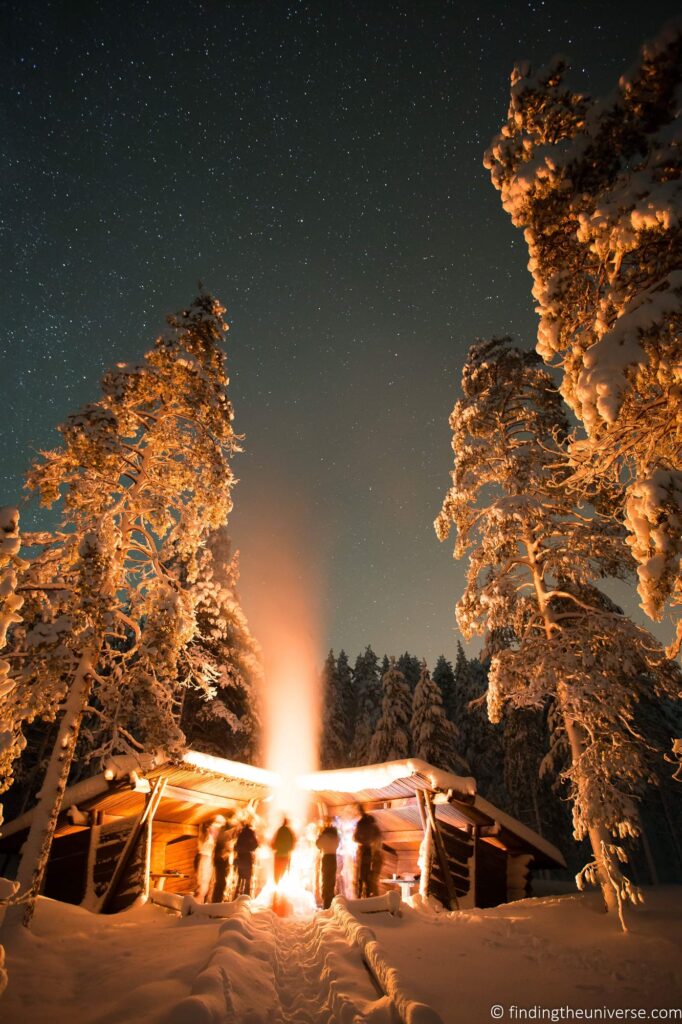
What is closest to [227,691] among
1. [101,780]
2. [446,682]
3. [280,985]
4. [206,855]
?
[206,855]

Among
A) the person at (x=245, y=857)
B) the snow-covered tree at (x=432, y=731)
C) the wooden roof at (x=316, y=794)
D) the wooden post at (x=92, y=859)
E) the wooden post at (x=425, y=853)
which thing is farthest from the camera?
the snow-covered tree at (x=432, y=731)

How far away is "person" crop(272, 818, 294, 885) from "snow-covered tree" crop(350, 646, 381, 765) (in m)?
20.2

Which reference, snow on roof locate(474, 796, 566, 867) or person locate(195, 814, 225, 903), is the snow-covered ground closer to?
snow on roof locate(474, 796, 566, 867)

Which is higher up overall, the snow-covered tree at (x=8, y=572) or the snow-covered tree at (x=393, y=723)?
the snow-covered tree at (x=393, y=723)

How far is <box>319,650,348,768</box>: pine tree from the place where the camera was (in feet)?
122

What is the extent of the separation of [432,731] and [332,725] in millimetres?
13027

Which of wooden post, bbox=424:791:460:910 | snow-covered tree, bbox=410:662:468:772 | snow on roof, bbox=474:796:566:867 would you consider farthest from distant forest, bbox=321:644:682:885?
wooden post, bbox=424:791:460:910

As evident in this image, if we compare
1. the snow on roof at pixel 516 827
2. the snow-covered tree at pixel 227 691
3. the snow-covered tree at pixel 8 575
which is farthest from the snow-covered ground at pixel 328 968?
the snow-covered tree at pixel 227 691

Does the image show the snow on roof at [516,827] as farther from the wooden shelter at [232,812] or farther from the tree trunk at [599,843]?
the tree trunk at [599,843]

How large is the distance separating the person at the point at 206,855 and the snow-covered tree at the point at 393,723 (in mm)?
13891

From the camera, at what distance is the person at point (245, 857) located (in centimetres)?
1647

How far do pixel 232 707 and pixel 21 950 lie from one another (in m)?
17.7

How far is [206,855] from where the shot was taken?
16641 millimetres

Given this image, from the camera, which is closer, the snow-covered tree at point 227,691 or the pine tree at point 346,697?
the snow-covered tree at point 227,691
